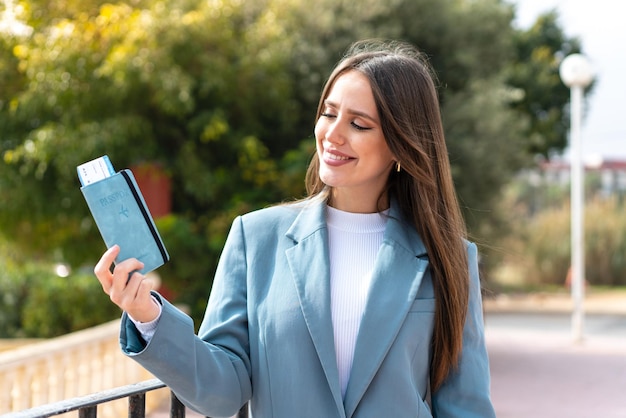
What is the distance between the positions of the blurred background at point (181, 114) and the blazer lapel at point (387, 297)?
554cm

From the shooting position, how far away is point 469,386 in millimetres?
2107

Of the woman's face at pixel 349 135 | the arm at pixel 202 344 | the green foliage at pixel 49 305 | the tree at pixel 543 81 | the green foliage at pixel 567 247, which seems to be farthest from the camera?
the tree at pixel 543 81

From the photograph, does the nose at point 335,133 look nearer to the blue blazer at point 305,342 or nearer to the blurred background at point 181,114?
the blue blazer at point 305,342

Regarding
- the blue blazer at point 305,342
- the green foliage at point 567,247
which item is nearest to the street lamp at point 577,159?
the green foliage at point 567,247

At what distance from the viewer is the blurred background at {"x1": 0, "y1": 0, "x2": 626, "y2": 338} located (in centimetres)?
819

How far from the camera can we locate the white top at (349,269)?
204 centimetres

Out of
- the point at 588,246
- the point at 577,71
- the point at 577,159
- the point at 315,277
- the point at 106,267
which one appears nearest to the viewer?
the point at 106,267

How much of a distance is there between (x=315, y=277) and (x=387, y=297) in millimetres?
166

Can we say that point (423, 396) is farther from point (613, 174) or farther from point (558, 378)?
point (613, 174)

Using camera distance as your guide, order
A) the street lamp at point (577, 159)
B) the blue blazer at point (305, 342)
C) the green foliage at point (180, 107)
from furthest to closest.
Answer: the street lamp at point (577, 159), the green foliage at point (180, 107), the blue blazer at point (305, 342)

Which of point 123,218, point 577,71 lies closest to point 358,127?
point 123,218

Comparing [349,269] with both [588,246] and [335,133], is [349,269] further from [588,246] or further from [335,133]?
[588,246]

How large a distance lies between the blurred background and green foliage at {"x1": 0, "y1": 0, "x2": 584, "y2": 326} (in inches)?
0.7

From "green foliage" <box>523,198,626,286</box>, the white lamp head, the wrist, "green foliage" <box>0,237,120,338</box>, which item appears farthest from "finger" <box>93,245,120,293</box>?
"green foliage" <box>523,198,626,286</box>
